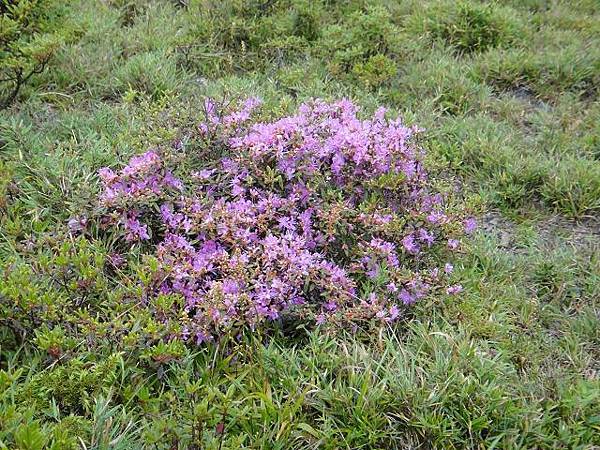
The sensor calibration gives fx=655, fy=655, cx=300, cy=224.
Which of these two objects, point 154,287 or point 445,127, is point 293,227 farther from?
point 445,127

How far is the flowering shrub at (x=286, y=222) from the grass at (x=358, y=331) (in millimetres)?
140

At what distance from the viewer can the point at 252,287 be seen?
274 cm

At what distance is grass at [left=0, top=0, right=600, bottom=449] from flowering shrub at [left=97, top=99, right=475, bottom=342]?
14 cm

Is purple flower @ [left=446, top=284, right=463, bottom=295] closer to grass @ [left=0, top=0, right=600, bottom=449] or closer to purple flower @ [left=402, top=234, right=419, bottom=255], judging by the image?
grass @ [left=0, top=0, right=600, bottom=449]

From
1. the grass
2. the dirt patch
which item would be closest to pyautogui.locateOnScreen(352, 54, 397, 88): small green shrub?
the grass

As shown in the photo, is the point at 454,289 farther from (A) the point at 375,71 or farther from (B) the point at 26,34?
(B) the point at 26,34

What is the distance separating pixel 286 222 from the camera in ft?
9.87

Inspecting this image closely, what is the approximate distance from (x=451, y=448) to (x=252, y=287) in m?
1.00

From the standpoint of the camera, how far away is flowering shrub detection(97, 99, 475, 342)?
277 centimetres

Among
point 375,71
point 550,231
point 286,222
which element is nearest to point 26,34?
point 286,222

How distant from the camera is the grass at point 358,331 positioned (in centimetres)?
241

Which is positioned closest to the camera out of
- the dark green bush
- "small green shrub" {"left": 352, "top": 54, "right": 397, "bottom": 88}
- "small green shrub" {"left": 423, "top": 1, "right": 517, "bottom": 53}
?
the dark green bush

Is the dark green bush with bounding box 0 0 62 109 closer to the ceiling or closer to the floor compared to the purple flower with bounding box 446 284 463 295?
closer to the ceiling

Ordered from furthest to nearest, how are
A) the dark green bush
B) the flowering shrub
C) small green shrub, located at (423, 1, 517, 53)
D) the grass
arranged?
small green shrub, located at (423, 1, 517, 53), the dark green bush, the flowering shrub, the grass
